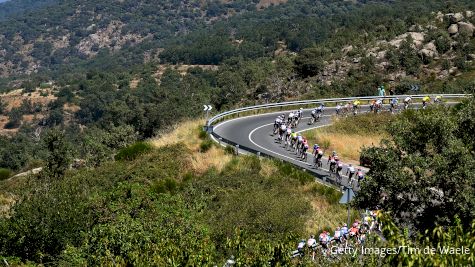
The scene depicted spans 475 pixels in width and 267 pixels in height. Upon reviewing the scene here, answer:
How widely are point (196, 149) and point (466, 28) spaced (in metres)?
50.6

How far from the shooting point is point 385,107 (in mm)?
41500

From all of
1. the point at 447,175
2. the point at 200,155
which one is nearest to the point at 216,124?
the point at 200,155

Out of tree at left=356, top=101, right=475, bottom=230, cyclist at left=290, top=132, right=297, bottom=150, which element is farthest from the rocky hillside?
tree at left=356, top=101, right=475, bottom=230

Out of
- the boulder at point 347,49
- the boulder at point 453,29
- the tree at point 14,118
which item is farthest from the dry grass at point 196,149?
the tree at point 14,118

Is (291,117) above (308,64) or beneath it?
above

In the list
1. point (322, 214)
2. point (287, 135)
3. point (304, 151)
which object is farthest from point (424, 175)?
point (287, 135)

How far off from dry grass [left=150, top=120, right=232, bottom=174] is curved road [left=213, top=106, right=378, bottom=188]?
7.09ft

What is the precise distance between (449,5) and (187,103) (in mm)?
42216

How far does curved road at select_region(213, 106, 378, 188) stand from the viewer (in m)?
27.5

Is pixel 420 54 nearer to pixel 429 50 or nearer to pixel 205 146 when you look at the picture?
pixel 429 50

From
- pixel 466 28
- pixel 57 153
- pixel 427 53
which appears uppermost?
pixel 466 28

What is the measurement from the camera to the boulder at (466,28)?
214 feet

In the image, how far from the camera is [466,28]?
65938 millimetres

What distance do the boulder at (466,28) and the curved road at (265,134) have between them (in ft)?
96.2
